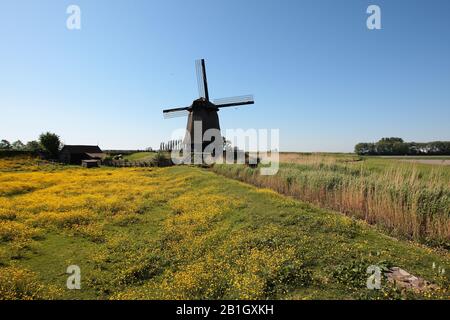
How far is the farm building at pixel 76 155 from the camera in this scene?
6384 cm

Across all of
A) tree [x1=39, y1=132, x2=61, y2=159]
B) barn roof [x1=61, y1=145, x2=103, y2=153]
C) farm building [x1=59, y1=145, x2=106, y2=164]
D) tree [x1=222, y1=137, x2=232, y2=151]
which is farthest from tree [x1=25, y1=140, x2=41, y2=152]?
tree [x1=222, y1=137, x2=232, y2=151]

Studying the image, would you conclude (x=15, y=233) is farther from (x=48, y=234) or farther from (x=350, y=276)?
(x=350, y=276)

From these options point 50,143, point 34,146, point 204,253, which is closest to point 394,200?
point 204,253

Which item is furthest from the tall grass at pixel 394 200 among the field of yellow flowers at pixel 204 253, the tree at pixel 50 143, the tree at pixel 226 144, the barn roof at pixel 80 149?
the tree at pixel 50 143

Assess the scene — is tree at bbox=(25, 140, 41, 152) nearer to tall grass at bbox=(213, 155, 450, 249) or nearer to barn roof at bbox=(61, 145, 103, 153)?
barn roof at bbox=(61, 145, 103, 153)

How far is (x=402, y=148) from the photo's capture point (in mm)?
66188

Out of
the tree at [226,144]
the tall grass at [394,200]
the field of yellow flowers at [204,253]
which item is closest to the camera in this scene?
the field of yellow flowers at [204,253]

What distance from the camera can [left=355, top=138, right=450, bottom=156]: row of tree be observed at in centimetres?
5931

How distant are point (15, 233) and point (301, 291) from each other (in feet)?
37.7

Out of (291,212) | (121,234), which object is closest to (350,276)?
(291,212)

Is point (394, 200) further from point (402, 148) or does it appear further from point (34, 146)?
point (34, 146)

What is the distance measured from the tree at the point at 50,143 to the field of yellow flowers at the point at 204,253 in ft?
207

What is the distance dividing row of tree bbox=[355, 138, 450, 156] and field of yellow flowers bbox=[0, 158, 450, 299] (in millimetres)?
61334

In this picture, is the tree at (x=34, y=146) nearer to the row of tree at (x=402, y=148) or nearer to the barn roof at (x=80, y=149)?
the barn roof at (x=80, y=149)
